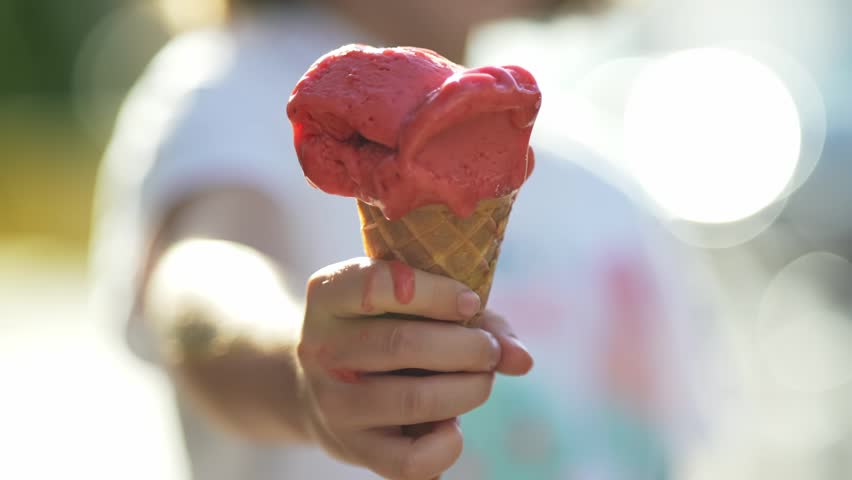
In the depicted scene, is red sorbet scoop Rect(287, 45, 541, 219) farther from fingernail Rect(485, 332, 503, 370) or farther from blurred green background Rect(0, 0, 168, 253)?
blurred green background Rect(0, 0, 168, 253)

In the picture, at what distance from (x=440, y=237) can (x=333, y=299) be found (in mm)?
105

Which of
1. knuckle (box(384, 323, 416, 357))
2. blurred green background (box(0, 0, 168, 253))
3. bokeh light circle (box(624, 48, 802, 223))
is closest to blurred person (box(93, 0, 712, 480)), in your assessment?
knuckle (box(384, 323, 416, 357))

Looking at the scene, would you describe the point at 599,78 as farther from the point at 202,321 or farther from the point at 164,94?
the point at 202,321

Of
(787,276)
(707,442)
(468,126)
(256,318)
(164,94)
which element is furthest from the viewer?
(787,276)

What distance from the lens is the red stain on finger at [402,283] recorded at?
22.5 inches

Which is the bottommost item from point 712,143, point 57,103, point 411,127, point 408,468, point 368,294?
point 408,468

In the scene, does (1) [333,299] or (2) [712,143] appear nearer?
(1) [333,299]

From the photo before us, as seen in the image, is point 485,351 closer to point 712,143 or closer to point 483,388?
point 483,388

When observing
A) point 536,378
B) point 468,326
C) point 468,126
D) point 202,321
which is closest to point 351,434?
point 468,326

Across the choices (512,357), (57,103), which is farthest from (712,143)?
(57,103)

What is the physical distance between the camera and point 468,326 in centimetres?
65

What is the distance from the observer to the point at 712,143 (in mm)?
3273

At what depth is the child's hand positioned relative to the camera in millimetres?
580

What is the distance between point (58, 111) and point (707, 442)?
8316mm
